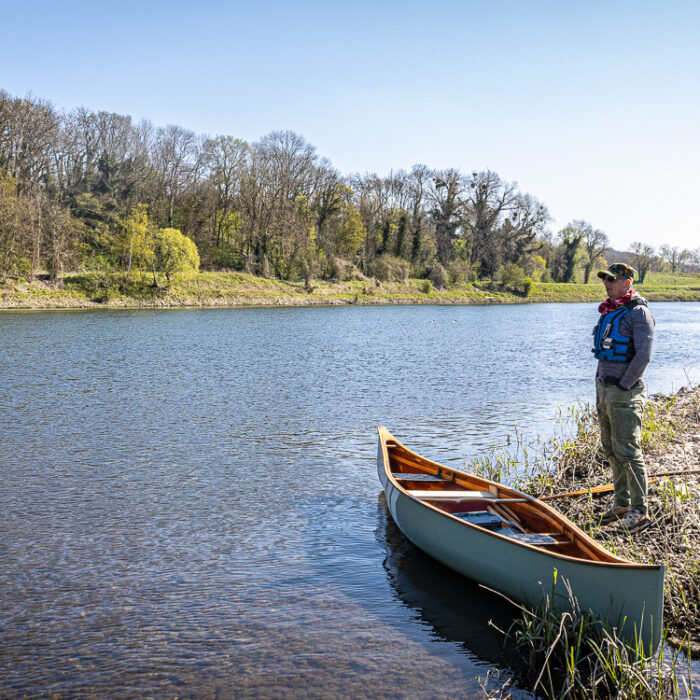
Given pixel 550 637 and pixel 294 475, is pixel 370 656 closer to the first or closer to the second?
pixel 550 637

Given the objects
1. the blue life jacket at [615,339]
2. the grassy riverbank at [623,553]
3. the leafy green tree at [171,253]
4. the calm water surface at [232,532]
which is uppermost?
the leafy green tree at [171,253]

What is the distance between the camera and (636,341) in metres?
6.10

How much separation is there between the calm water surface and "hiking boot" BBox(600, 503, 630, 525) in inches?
61.6

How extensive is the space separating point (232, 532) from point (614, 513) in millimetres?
4271

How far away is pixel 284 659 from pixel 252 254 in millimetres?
62845

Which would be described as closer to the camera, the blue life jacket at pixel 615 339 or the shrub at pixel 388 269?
the blue life jacket at pixel 615 339

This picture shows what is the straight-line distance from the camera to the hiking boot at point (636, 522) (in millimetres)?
6269

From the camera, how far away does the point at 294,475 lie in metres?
10.1

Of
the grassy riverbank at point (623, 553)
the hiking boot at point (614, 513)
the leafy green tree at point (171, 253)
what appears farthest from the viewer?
the leafy green tree at point (171, 253)

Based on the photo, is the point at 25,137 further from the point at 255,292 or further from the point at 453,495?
the point at 453,495

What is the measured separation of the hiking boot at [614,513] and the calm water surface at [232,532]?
5.13 feet

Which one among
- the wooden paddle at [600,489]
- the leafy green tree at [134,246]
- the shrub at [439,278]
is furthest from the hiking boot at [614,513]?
the shrub at [439,278]

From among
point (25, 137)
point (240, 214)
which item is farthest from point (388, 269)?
point (25, 137)

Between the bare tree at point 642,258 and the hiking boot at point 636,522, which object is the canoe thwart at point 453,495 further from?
the bare tree at point 642,258
